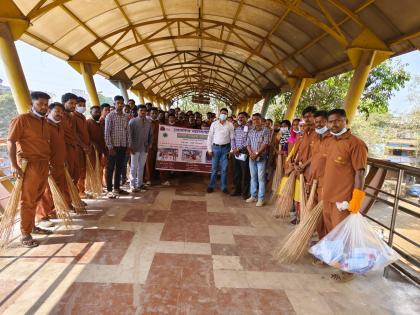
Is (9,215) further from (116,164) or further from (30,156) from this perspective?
(116,164)

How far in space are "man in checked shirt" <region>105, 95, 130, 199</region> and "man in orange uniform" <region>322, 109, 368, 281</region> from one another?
334 centimetres

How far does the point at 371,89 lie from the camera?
1573 cm

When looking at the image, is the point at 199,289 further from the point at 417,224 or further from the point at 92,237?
the point at 417,224

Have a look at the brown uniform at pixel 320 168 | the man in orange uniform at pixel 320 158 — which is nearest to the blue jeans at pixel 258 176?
the man in orange uniform at pixel 320 158

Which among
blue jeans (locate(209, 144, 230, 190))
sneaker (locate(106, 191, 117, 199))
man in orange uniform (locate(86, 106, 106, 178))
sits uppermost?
man in orange uniform (locate(86, 106, 106, 178))

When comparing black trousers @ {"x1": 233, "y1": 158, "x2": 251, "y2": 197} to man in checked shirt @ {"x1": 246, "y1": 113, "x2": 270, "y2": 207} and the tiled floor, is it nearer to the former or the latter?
man in checked shirt @ {"x1": 246, "y1": 113, "x2": 270, "y2": 207}

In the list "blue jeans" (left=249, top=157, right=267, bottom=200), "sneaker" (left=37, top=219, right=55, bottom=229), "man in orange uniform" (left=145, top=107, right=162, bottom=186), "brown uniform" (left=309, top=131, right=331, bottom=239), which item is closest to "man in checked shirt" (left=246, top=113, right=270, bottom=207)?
"blue jeans" (left=249, top=157, right=267, bottom=200)

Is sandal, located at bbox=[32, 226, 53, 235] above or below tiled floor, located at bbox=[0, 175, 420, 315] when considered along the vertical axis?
above

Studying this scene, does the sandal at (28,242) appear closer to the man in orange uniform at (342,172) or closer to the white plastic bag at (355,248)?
the white plastic bag at (355,248)

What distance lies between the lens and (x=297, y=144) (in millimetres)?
4277

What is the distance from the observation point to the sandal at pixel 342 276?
281 centimetres

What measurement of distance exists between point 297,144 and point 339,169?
141 centimetres

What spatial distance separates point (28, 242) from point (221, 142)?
3.62 metres

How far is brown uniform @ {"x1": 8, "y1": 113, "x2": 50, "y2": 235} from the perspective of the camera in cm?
321
